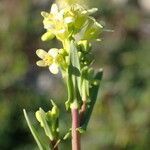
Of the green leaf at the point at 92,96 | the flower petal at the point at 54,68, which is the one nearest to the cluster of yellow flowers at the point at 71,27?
the flower petal at the point at 54,68

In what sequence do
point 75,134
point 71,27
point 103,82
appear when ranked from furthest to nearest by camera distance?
1. point 103,82
2. point 71,27
3. point 75,134

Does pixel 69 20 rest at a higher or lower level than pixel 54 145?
higher

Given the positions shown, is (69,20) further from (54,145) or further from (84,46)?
(54,145)

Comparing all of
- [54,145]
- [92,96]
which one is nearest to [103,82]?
[92,96]

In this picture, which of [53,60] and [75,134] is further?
[53,60]

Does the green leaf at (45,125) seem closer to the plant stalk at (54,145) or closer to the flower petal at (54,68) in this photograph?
the plant stalk at (54,145)

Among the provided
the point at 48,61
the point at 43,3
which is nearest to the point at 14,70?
the point at 43,3

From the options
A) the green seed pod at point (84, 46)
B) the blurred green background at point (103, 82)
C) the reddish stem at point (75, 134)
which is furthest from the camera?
the blurred green background at point (103, 82)

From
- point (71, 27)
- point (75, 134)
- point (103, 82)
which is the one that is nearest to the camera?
point (75, 134)
